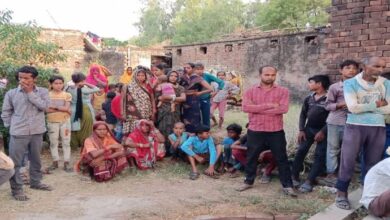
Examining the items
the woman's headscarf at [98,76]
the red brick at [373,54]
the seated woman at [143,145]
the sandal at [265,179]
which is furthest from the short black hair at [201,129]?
the woman's headscarf at [98,76]

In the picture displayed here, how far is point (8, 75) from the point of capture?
6.70 meters

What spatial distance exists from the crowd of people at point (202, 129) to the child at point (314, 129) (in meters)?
0.01

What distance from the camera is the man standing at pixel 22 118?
4691mm

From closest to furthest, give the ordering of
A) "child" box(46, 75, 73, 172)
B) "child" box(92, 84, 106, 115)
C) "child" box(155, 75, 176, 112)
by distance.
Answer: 1. "child" box(46, 75, 73, 172)
2. "child" box(155, 75, 176, 112)
3. "child" box(92, 84, 106, 115)

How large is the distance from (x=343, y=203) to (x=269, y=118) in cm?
131

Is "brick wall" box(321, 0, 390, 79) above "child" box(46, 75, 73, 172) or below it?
above

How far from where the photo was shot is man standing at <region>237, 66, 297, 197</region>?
4840 mm

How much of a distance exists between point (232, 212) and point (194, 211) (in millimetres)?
416

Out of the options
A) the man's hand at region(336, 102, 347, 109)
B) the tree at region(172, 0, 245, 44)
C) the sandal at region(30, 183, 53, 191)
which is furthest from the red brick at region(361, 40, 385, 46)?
the tree at region(172, 0, 245, 44)

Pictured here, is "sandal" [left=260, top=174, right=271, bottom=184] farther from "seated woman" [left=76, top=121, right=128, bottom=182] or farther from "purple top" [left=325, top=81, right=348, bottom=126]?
"seated woman" [left=76, top=121, right=128, bottom=182]

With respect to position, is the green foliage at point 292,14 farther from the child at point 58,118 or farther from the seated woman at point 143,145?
the child at point 58,118

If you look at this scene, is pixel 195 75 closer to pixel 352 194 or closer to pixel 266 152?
pixel 266 152

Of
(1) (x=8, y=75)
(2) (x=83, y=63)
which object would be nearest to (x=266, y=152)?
(1) (x=8, y=75)

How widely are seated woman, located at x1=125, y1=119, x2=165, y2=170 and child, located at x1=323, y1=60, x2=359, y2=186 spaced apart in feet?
8.66
